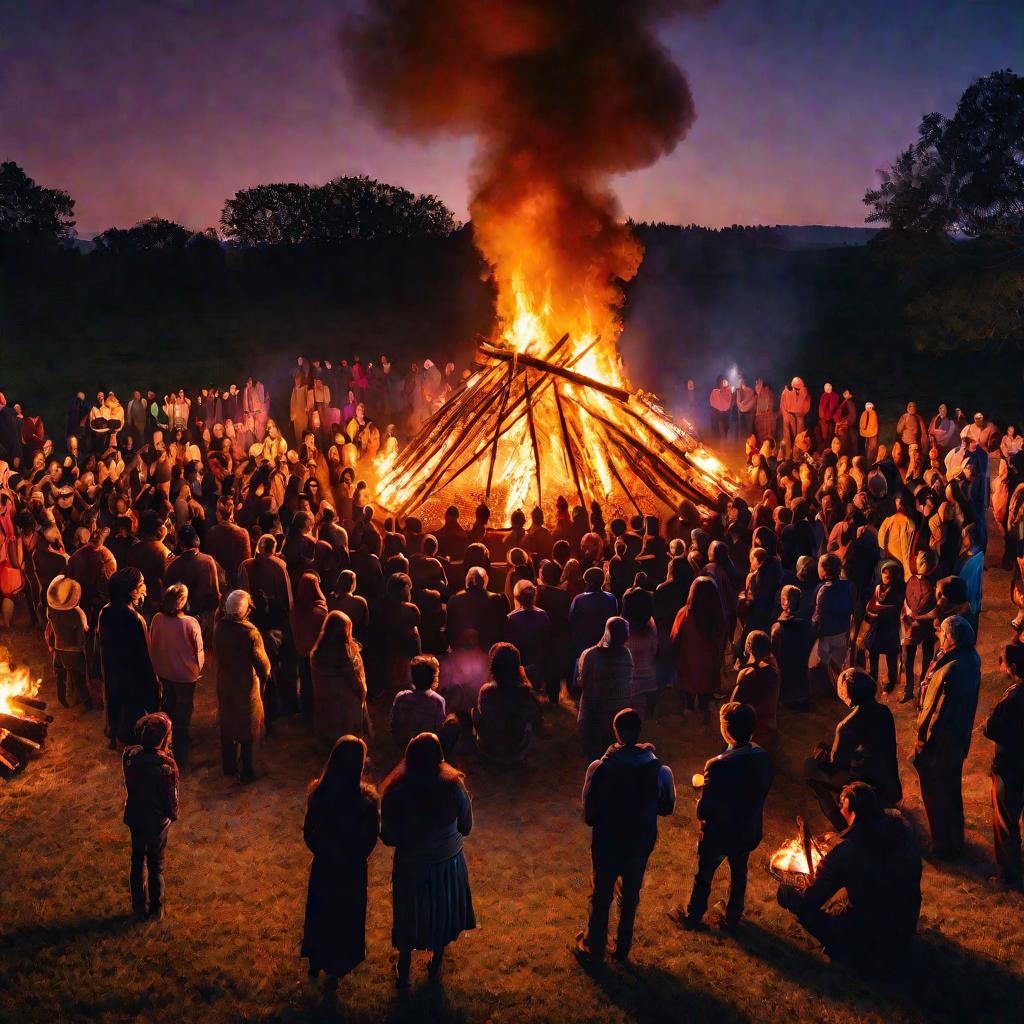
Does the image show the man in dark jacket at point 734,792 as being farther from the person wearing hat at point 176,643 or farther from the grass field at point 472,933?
the person wearing hat at point 176,643

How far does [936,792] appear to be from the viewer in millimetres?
7062

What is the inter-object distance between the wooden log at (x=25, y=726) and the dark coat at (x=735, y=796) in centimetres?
692

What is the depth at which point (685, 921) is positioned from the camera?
643 centimetres

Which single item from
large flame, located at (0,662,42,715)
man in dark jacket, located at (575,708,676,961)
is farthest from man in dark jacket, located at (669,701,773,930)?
large flame, located at (0,662,42,715)

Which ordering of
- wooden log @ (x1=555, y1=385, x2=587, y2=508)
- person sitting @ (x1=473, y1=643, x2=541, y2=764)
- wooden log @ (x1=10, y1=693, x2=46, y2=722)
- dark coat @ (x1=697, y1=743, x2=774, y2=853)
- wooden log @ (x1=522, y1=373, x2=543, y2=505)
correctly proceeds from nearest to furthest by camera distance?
dark coat @ (x1=697, y1=743, x2=774, y2=853), person sitting @ (x1=473, y1=643, x2=541, y2=764), wooden log @ (x1=10, y1=693, x2=46, y2=722), wooden log @ (x1=522, y1=373, x2=543, y2=505), wooden log @ (x1=555, y1=385, x2=587, y2=508)

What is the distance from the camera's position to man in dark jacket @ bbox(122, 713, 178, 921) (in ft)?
20.1

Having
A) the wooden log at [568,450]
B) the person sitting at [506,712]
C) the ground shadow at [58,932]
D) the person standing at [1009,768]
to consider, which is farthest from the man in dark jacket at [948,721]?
the wooden log at [568,450]

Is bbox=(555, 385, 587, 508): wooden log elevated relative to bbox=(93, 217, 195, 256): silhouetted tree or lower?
lower

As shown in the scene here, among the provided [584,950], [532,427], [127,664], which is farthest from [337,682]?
[532,427]

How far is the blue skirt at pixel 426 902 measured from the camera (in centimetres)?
559

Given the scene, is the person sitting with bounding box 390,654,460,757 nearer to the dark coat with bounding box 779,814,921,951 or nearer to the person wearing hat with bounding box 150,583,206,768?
the person wearing hat with bounding box 150,583,206,768

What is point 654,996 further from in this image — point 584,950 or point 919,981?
point 919,981

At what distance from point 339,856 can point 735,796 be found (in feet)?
8.65

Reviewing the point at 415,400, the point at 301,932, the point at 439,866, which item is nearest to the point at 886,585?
the point at 439,866
